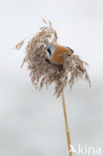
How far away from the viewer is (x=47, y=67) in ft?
24.9

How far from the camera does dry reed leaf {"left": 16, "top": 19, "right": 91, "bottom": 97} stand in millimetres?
7422

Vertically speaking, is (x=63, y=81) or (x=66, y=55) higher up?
(x=66, y=55)

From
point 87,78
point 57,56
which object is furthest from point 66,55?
point 87,78

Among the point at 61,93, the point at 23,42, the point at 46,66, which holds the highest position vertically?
the point at 23,42

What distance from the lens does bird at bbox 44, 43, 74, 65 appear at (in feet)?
24.2

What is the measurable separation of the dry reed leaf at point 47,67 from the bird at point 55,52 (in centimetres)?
10

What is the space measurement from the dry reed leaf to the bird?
10 cm

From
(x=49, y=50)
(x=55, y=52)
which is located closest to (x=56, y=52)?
(x=55, y=52)

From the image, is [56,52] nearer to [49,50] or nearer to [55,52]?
[55,52]

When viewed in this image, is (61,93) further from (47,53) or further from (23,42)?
(23,42)

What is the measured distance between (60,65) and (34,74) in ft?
1.98

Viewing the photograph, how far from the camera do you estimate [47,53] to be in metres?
7.38

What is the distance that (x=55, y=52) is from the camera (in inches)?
290

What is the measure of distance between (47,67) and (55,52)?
417 millimetres
